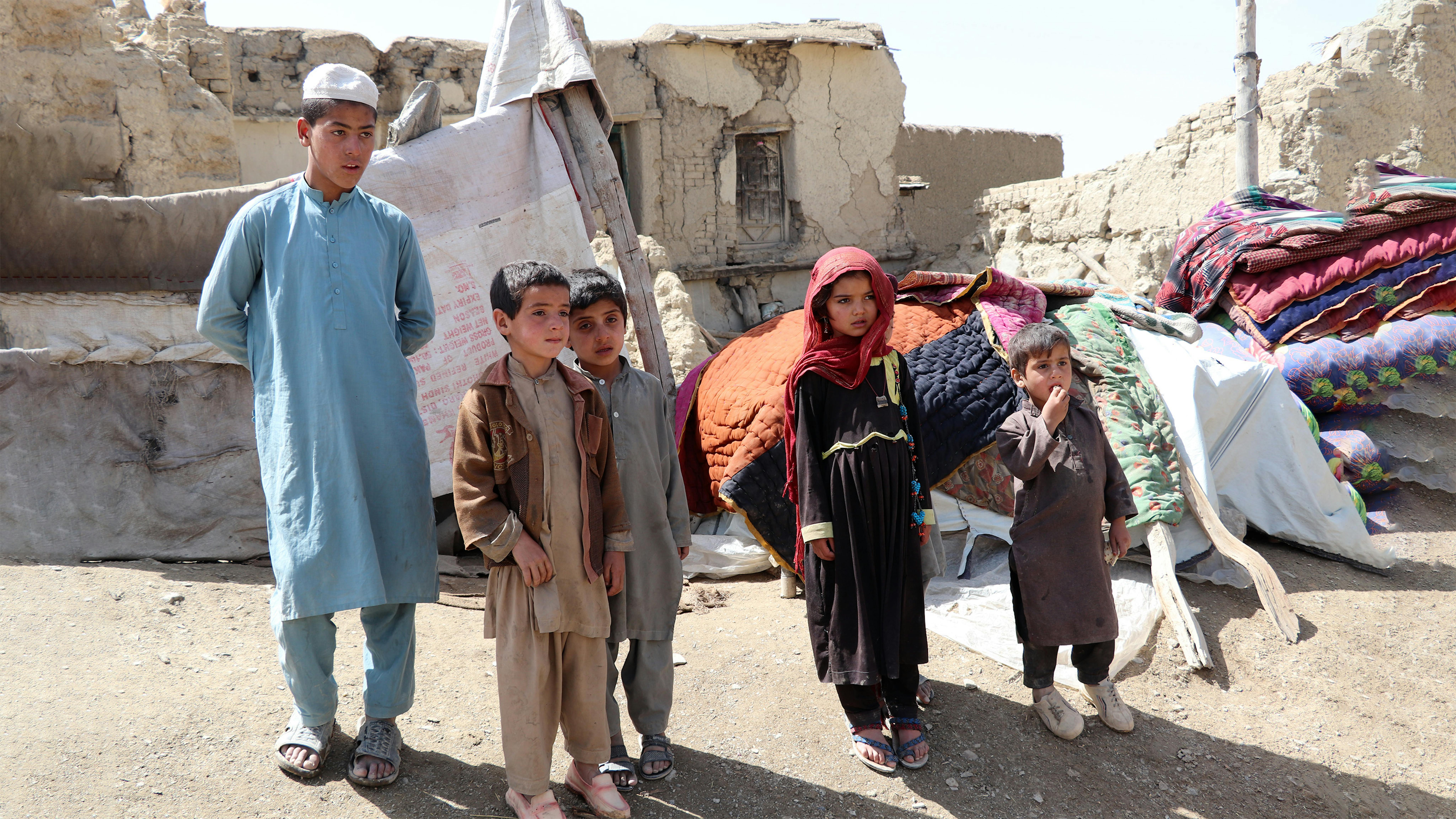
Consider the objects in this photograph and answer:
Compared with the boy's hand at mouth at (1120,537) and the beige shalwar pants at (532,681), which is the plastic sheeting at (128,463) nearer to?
the beige shalwar pants at (532,681)

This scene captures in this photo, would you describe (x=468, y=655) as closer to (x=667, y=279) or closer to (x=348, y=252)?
(x=348, y=252)

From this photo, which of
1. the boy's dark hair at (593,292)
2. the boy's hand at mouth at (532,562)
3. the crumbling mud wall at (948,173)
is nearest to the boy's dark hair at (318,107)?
the boy's dark hair at (593,292)

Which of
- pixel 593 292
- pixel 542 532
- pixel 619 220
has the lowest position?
pixel 542 532

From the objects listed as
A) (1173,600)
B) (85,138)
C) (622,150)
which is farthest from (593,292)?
(622,150)

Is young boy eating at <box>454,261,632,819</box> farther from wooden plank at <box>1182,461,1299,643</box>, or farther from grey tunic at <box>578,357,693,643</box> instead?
wooden plank at <box>1182,461,1299,643</box>

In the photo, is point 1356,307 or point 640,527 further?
point 1356,307

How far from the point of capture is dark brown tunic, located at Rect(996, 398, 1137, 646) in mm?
2549

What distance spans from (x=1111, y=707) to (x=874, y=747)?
77 centimetres

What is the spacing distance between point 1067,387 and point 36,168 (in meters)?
3.93

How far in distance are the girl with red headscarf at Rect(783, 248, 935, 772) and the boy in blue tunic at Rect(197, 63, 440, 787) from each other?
39.6 inches

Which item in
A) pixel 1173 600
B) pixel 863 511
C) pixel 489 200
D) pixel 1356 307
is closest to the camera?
pixel 863 511

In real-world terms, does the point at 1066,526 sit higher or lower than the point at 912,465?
lower

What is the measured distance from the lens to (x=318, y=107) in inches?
84.1

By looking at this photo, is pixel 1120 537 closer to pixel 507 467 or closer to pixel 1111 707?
pixel 1111 707
